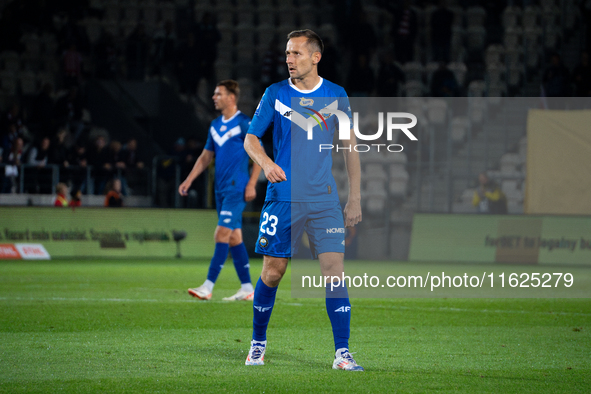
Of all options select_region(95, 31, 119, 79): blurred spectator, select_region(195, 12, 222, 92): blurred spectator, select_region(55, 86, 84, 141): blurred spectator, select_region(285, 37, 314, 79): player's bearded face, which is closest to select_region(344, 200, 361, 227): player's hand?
select_region(285, 37, 314, 79): player's bearded face

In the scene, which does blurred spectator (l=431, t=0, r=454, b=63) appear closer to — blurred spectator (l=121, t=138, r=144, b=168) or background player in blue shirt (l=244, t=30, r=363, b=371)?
blurred spectator (l=121, t=138, r=144, b=168)

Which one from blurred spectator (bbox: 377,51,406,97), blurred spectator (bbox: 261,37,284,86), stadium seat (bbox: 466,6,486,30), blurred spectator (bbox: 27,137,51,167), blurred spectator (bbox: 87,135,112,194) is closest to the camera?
blurred spectator (bbox: 27,137,51,167)

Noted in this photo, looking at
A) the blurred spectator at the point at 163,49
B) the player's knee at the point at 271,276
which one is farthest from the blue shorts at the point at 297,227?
the blurred spectator at the point at 163,49

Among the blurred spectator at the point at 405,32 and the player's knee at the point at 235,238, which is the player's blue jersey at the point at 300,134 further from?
the blurred spectator at the point at 405,32

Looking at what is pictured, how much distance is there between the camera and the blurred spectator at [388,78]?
21562mm

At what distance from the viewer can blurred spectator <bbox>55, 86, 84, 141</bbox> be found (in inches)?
834

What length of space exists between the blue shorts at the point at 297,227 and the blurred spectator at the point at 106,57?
18.5 metres

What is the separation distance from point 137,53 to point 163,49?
2.62 ft

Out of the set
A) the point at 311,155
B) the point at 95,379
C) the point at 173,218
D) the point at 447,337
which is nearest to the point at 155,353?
the point at 95,379

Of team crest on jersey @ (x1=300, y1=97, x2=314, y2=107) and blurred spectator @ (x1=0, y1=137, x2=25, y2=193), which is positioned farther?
blurred spectator @ (x1=0, y1=137, x2=25, y2=193)

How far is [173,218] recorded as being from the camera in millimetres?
17844

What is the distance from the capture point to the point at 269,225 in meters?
5.38

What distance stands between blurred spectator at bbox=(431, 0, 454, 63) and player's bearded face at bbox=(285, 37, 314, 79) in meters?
17.8

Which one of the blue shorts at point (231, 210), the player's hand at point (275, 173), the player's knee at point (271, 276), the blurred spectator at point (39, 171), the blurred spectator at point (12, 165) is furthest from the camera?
the blurred spectator at point (39, 171)
